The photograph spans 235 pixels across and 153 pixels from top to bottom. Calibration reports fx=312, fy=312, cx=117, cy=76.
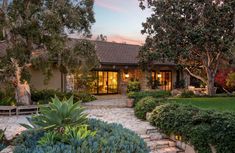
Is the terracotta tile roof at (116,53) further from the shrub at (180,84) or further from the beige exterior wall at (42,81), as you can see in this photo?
the shrub at (180,84)

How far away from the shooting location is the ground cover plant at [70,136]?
5.80m

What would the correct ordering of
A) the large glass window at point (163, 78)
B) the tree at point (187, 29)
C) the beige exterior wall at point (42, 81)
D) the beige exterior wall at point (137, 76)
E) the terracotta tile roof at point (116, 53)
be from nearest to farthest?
the tree at point (187, 29) < the beige exterior wall at point (42, 81) < the terracotta tile roof at point (116, 53) < the beige exterior wall at point (137, 76) < the large glass window at point (163, 78)

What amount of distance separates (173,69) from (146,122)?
19500mm

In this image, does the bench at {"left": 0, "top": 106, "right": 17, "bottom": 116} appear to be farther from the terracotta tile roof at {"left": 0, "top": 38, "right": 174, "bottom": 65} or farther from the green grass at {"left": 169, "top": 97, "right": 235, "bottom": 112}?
the terracotta tile roof at {"left": 0, "top": 38, "right": 174, "bottom": 65}

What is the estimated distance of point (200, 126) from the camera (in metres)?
10.5

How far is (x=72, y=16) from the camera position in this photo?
15766mm

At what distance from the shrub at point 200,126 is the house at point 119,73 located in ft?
44.6

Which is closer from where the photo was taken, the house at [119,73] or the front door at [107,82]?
the house at [119,73]

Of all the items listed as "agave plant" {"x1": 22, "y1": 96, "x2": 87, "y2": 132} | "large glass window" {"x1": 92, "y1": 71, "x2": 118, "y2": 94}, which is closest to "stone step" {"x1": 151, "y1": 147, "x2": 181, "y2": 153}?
"agave plant" {"x1": 22, "y1": 96, "x2": 87, "y2": 132}

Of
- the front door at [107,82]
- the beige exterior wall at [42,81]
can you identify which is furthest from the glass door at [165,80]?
the beige exterior wall at [42,81]

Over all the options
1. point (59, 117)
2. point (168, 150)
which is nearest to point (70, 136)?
point (59, 117)

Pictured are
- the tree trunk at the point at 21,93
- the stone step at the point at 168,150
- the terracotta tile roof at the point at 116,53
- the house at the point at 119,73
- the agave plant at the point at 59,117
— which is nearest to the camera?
the agave plant at the point at 59,117

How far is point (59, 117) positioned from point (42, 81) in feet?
59.1

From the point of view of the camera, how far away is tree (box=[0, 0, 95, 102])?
15.4m
